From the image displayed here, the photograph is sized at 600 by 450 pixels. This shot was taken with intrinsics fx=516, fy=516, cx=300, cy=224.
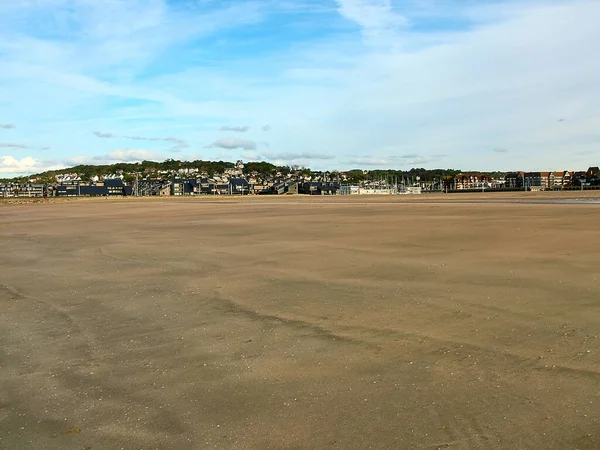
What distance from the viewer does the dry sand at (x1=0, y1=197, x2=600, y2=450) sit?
147 inches

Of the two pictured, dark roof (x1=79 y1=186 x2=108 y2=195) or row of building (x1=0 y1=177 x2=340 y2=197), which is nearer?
dark roof (x1=79 y1=186 x2=108 y2=195)

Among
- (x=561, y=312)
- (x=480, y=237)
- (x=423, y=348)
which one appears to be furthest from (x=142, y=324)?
(x=480, y=237)

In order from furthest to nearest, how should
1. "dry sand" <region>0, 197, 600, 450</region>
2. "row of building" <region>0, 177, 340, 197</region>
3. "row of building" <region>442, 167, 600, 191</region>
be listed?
"row of building" <region>0, 177, 340, 197</region>
"row of building" <region>442, 167, 600, 191</region>
"dry sand" <region>0, 197, 600, 450</region>

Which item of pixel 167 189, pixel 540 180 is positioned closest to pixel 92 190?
pixel 167 189

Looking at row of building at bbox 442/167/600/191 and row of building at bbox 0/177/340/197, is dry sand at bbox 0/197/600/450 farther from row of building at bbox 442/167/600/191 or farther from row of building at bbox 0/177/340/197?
row of building at bbox 0/177/340/197

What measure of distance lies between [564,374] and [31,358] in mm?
5277

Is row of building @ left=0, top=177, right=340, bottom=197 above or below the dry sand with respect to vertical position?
above

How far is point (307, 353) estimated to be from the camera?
17.7 feet

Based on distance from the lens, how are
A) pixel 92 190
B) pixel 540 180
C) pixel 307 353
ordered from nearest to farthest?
pixel 307 353 → pixel 540 180 → pixel 92 190

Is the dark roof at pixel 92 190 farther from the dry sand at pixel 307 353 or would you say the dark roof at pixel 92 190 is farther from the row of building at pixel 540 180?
the dry sand at pixel 307 353

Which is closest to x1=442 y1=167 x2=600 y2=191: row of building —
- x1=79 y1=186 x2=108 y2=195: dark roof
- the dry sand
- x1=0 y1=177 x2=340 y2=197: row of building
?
x1=0 y1=177 x2=340 y2=197: row of building

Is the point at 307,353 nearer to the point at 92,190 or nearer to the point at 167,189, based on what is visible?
the point at 92,190

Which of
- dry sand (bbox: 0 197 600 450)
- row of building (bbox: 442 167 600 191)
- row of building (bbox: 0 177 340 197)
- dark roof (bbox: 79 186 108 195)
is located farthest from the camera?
row of building (bbox: 0 177 340 197)

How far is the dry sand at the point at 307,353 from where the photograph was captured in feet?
12.2
